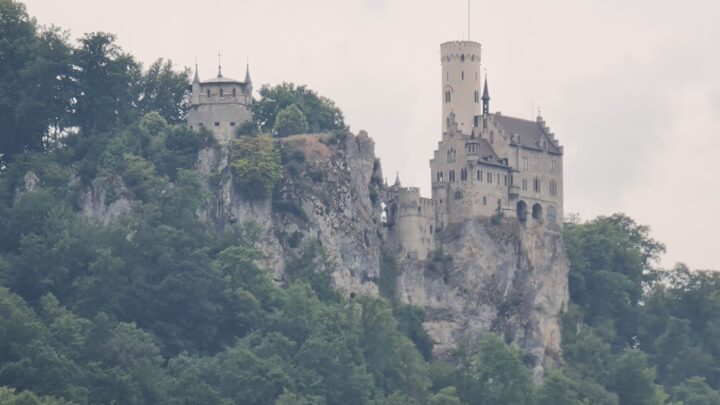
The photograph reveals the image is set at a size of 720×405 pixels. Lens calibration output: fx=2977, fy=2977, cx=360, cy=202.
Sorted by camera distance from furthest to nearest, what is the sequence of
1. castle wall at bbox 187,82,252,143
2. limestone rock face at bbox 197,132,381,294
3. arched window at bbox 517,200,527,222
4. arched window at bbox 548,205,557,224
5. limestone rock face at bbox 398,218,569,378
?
arched window at bbox 548,205,557,224, arched window at bbox 517,200,527,222, limestone rock face at bbox 398,218,569,378, castle wall at bbox 187,82,252,143, limestone rock face at bbox 197,132,381,294

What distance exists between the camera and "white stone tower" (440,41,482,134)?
6845 inches

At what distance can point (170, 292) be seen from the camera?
6275 inches

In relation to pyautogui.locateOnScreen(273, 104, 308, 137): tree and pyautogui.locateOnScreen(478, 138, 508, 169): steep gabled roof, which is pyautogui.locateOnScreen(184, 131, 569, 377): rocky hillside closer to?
pyautogui.locateOnScreen(478, 138, 508, 169): steep gabled roof

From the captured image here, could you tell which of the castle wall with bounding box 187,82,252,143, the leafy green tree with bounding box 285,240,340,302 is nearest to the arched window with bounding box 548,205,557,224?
the leafy green tree with bounding box 285,240,340,302

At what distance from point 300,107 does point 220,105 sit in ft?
33.1

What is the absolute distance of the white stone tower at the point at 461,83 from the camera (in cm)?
17388

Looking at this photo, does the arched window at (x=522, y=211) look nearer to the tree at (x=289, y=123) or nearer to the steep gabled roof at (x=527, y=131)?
the steep gabled roof at (x=527, y=131)

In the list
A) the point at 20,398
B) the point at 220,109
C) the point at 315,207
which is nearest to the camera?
the point at 20,398

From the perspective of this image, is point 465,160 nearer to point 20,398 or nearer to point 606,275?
point 606,275

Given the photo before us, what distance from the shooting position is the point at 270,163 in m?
164

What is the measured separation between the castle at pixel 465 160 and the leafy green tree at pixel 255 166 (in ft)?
7.99

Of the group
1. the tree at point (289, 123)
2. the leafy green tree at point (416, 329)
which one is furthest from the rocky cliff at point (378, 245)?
the tree at point (289, 123)

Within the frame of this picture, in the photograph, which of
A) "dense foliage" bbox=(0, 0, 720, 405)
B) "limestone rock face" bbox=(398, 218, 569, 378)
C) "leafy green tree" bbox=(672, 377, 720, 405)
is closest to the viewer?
"dense foliage" bbox=(0, 0, 720, 405)

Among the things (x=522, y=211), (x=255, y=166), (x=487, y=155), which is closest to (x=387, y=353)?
(x=255, y=166)
